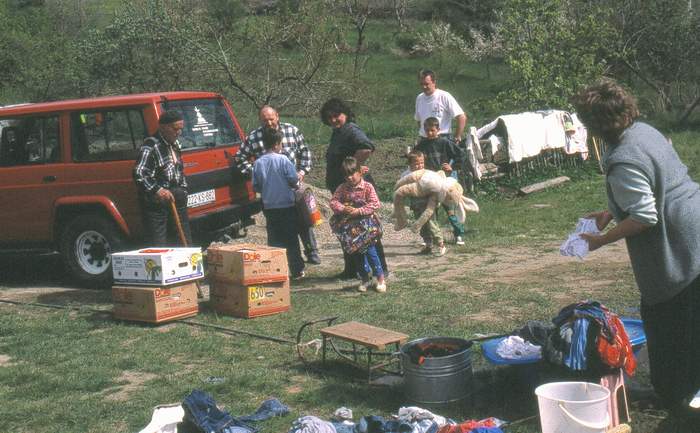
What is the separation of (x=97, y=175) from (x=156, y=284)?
206 cm

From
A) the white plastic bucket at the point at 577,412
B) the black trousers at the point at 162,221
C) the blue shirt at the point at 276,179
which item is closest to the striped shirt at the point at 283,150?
the blue shirt at the point at 276,179

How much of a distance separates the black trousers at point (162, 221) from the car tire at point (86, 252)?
886 millimetres

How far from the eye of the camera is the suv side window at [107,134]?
358 inches

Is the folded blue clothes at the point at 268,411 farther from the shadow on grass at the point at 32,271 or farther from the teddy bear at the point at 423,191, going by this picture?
the shadow on grass at the point at 32,271

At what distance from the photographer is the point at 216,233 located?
9594 millimetres

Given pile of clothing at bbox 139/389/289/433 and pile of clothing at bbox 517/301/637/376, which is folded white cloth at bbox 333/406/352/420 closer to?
pile of clothing at bbox 139/389/289/433

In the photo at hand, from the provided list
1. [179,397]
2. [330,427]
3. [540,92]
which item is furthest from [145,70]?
[330,427]

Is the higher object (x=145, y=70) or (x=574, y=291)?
(x=145, y=70)

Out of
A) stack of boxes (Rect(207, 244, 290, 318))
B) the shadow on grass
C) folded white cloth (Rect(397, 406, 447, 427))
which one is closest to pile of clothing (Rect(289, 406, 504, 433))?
folded white cloth (Rect(397, 406, 447, 427))

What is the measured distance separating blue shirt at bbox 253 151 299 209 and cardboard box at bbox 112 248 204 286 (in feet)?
3.66

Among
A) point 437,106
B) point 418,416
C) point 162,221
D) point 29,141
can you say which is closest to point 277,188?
point 162,221

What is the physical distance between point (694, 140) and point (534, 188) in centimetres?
621

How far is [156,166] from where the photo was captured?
27.7 ft

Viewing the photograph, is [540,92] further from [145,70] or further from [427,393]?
[427,393]
